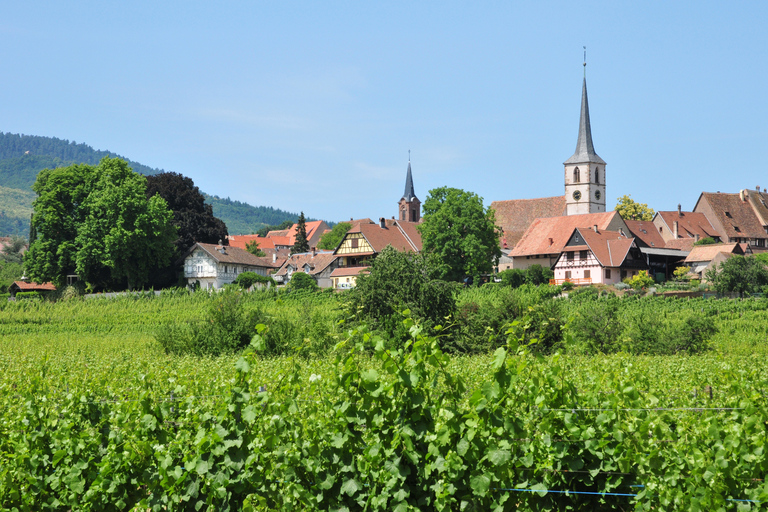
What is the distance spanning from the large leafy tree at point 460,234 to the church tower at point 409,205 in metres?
58.2

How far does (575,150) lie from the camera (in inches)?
3733

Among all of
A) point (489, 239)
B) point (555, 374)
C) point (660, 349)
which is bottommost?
point (660, 349)

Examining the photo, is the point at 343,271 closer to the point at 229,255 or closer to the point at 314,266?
the point at 314,266

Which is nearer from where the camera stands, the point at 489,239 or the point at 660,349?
the point at 660,349

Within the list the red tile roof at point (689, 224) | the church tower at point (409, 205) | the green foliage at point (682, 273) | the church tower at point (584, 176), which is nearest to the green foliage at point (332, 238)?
the church tower at point (409, 205)

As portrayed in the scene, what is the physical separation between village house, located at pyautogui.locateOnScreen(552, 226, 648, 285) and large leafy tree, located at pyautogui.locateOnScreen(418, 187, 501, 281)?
6.96 meters

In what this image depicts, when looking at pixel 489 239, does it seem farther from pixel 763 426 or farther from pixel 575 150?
pixel 763 426

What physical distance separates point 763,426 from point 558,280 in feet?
190

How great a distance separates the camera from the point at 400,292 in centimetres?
2744

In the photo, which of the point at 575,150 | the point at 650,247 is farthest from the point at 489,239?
the point at 575,150

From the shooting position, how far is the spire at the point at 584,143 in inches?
3647

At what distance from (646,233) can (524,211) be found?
21.3 m

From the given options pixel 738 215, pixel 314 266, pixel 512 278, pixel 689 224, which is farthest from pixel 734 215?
pixel 314 266

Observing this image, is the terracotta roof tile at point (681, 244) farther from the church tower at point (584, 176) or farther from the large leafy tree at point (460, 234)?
the large leafy tree at point (460, 234)
